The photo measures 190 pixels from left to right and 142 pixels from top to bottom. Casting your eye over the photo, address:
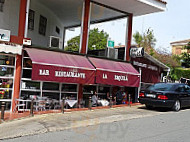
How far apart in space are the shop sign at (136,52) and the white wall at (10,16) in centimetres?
781

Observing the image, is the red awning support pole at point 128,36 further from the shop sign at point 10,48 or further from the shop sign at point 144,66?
the shop sign at point 10,48

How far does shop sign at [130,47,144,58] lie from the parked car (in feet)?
10.7

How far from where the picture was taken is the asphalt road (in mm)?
6883

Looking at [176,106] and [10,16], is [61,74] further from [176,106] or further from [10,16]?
[176,106]

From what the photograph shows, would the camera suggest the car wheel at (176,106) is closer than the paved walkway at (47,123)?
No

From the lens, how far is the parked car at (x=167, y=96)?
12042 mm

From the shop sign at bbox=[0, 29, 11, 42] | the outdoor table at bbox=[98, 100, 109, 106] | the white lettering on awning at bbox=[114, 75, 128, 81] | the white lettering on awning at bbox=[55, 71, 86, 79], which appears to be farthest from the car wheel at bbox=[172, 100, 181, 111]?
the shop sign at bbox=[0, 29, 11, 42]

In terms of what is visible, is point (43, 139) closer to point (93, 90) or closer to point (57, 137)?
point (57, 137)

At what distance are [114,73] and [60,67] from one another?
3.77m

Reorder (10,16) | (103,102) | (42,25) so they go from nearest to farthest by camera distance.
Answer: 1. (10,16)
2. (103,102)
3. (42,25)

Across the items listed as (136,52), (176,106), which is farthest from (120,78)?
(176,106)

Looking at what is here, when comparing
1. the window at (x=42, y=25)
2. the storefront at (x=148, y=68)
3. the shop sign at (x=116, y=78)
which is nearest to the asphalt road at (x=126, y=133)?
the shop sign at (x=116, y=78)

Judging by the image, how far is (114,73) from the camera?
1388 centimetres

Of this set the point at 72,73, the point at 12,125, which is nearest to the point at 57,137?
the point at 12,125
